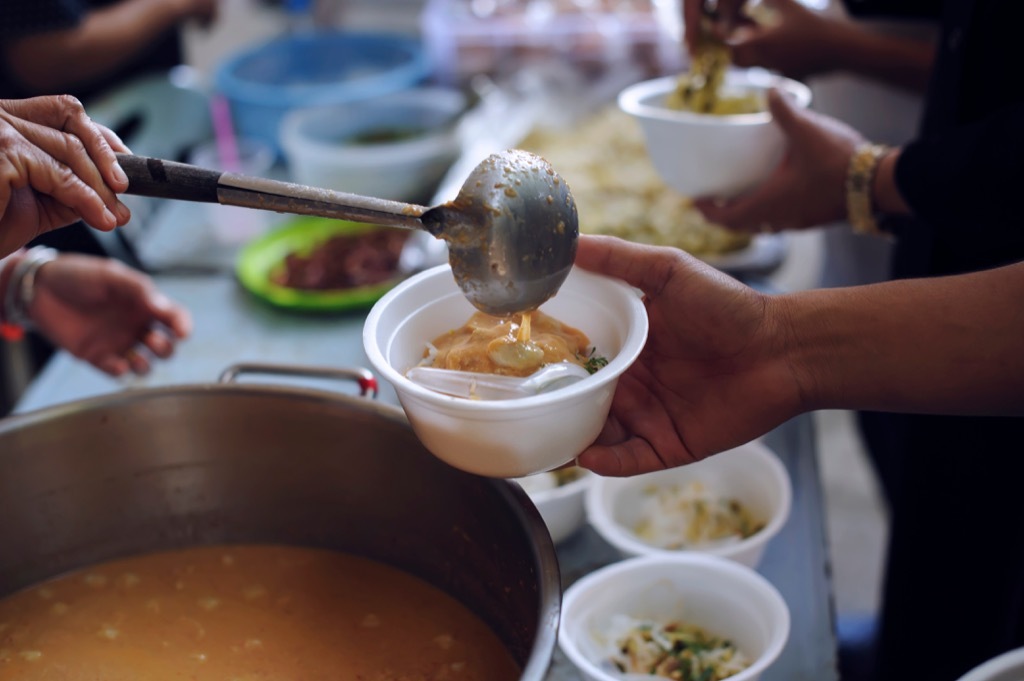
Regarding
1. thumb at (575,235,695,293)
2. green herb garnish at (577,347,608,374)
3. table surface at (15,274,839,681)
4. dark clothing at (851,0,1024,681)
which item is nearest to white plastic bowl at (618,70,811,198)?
dark clothing at (851,0,1024,681)

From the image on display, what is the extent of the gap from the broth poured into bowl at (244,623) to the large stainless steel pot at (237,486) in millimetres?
24

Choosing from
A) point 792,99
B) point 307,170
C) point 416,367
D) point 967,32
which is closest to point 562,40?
point 307,170

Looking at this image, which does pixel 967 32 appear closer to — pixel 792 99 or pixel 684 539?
pixel 792 99

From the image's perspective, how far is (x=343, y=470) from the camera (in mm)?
1196

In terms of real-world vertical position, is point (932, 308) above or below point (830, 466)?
above

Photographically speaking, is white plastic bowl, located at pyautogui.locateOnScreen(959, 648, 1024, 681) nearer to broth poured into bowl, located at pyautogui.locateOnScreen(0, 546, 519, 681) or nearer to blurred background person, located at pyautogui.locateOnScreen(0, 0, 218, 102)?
broth poured into bowl, located at pyautogui.locateOnScreen(0, 546, 519, 681)

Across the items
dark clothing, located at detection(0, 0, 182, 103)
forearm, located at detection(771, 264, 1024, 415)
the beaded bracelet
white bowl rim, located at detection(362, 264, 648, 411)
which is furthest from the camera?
dark clothing, located at detection(0, 0, 182, 103)

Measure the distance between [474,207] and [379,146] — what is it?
1.79 meters

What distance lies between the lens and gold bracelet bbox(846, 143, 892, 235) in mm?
1600

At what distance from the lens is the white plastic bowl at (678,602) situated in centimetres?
112

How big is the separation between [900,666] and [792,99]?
1.16 m

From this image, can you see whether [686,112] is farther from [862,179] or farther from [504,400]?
[504,400]

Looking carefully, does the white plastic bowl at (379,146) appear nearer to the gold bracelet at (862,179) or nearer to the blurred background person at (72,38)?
the blurred background person at (72,38)

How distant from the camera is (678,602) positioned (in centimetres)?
120
